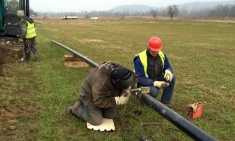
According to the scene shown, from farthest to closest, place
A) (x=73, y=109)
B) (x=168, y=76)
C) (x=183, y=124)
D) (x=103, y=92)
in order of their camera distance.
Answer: (x=168, y=76), (x=73, y=109), (x=103, y=92), (x=183, y=124)

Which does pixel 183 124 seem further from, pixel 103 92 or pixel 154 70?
pixel 154 70

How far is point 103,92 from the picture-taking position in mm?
4199

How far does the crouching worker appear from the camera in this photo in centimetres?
393

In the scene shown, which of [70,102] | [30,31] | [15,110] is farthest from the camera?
[30,31]

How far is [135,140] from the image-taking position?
4.18m

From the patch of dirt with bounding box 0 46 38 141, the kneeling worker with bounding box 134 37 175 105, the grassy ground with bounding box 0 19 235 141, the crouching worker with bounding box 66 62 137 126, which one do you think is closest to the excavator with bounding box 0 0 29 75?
the grassy ground with bounding box 0 19 235 141

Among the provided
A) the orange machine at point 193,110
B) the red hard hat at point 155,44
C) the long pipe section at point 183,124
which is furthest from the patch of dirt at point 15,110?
the orange machine at point 193,110

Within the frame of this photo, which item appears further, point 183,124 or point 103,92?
point 103,92

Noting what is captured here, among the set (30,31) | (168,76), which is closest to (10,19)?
(30,31)

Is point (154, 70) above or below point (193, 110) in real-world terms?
above

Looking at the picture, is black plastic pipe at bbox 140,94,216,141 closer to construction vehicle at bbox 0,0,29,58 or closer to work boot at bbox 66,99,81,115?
work boot at bbox 66,99,81,115

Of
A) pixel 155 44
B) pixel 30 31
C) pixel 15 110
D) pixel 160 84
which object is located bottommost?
pixel 15 110

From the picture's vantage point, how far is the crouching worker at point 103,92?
393cm

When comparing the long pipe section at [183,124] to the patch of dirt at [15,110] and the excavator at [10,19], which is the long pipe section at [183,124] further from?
the excavator at [10,19]
